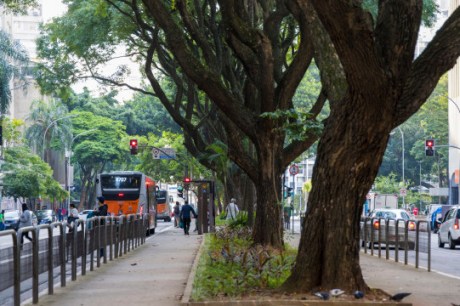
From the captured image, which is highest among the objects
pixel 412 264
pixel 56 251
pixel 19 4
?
pixel 19 4

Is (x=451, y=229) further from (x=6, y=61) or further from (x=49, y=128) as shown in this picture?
(x=49, y=128)

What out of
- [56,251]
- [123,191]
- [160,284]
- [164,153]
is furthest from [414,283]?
[164,153]

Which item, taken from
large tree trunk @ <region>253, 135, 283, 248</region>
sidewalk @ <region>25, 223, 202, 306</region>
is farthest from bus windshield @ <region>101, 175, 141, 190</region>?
large tree trunk @ <region>253, 135, 283, 248</region>

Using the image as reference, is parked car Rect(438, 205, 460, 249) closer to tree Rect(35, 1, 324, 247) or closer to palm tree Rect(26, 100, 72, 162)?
tree Rect(35, 1, 324, 247)

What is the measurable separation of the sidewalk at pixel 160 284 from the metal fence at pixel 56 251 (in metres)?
0.31

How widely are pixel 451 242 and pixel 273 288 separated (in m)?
22.9

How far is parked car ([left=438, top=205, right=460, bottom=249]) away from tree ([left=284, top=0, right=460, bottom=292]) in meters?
22.8

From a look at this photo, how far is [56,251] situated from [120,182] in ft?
113

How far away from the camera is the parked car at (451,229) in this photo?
1416 inches

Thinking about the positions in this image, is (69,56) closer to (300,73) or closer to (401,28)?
(300,73)

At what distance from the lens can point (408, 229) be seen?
23.6 metres

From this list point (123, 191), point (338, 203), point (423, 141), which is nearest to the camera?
point (338, 203)

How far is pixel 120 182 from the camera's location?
51.0 metres

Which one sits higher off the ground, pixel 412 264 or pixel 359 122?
pixel 359 122
